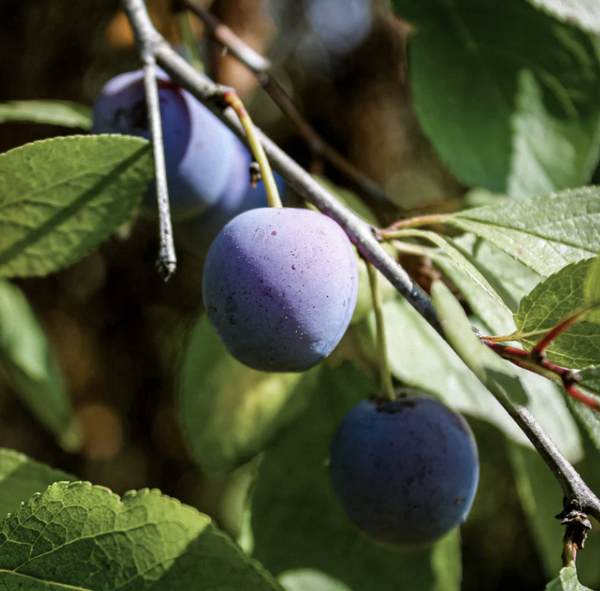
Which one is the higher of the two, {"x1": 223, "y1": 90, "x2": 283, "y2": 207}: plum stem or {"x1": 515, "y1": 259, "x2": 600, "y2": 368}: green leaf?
{"x1": 223, "y1": 90, "x2": 283, "y2": 207}: plum stem

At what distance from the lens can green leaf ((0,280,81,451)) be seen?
96 cm

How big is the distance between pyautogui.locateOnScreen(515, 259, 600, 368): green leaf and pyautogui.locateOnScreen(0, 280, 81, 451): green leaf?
74 centimetres

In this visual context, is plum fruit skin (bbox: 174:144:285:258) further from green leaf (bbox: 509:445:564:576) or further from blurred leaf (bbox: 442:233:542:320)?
green leaf (bbox: 509:445:564:576)

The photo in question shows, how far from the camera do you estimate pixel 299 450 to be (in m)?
0.85

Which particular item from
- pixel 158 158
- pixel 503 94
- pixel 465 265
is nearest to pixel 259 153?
pixel 158 158

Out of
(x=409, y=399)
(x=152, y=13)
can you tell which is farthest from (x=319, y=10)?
(x=409, y=399)

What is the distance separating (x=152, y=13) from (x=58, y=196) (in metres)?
0.77

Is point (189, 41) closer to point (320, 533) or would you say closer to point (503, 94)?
point (503, 94)

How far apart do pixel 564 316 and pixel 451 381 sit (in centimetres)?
32

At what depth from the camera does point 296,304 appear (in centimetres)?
46

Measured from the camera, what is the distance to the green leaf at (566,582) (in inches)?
16.6

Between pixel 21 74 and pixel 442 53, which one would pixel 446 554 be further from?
pixel 21 74

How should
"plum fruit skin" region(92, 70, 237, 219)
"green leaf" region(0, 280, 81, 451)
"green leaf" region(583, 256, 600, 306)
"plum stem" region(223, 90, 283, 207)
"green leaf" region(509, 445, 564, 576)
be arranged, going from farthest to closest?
"green leaf" region(0, 280, 81, 451), "green leaf" region(509, 445, 564, 576), "plum fruit skin" region(92, 70, 237, 219), "plum stem" region(223, 90, 283, 207), "green leaf" region(583, 256, 600, 306)

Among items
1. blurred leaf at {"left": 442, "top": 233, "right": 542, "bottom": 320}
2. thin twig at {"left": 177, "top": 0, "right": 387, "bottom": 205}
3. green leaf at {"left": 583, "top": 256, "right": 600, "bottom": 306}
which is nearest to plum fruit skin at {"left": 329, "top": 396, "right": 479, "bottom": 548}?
blurred leaf at {"left": 442, "top": 233, "right": 542, "bottom": 320}
